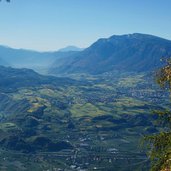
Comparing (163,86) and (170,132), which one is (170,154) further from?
(163,86)

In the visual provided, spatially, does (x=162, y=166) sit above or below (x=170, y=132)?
below

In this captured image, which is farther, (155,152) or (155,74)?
(155,74)

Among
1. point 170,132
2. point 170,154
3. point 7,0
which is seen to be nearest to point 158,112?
point 170,132

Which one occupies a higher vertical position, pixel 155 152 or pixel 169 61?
pixel 169 61

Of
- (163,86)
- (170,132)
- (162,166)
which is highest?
(163,86)

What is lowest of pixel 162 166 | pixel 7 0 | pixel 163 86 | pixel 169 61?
pixel 162 166

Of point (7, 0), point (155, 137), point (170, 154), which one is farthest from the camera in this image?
point (7, 0)

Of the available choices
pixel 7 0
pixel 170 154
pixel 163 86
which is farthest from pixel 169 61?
pixel 7 0

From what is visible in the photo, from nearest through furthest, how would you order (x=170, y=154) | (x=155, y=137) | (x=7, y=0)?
1. (x=170, y=154)
2. (x=155, y=137)
3. (x=7, y=0)

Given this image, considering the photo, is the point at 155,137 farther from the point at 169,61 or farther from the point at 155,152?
the point at 169,61
